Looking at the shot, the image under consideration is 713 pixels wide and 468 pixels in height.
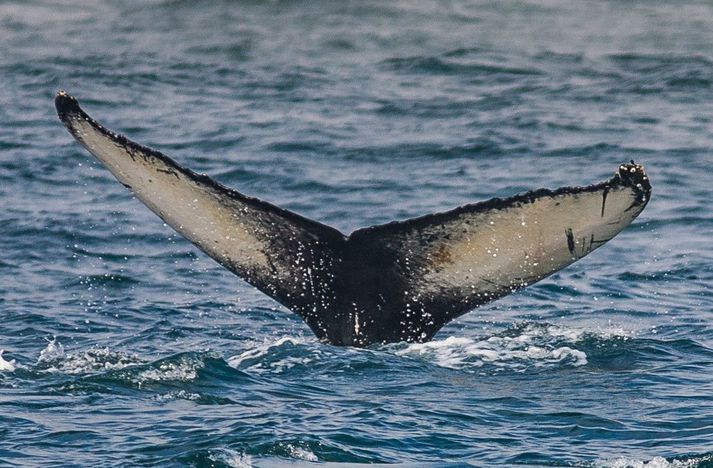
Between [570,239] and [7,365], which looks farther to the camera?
[7,365]

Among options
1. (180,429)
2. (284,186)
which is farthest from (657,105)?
(180,429)

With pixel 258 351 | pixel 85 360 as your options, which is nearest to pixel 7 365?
pixel 85 360

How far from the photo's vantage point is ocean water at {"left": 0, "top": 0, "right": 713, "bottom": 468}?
7.82 meters

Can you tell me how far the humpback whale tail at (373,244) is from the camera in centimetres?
776

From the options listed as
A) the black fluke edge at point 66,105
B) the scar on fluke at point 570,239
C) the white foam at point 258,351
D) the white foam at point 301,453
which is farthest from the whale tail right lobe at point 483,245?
the black fluke edge at point 66,105

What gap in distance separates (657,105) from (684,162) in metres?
3.14

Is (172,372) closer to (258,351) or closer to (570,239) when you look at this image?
(258,351)

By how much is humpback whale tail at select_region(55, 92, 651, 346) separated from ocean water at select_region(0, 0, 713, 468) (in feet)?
1.30

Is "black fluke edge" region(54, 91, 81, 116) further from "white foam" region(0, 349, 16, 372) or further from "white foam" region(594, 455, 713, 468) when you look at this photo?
"white foam" region(594, 455, 713, 468)

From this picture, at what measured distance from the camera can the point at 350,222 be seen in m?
14.4

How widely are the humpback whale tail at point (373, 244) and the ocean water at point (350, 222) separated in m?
0.40

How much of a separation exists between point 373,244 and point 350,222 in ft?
20.4

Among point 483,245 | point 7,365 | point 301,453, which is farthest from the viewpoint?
point 7,365

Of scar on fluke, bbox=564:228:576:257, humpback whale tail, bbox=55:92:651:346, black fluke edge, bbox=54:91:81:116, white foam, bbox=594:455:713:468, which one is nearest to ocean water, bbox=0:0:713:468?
white foam, bbox=594:455:713:468
